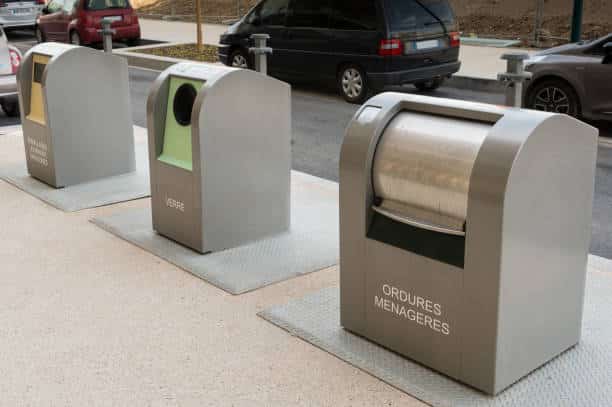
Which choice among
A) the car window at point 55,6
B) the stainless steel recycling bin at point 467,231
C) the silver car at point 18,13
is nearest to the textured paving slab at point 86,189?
the stainless steel recycling bin at point 467,231

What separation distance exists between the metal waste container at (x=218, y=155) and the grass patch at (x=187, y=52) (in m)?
11.0

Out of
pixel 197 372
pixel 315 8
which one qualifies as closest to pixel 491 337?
pixel 197 372

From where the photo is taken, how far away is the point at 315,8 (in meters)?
12.5

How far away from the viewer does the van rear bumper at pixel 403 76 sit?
11.7m

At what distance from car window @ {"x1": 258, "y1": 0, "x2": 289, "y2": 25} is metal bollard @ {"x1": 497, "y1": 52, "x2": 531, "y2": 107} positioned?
936 centimetres

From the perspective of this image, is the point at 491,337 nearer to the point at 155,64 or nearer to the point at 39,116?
the point at 39,116

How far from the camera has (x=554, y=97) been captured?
9789mm

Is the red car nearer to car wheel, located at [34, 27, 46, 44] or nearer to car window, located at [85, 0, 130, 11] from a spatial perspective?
car window, located at [85, 0, 130, 11]

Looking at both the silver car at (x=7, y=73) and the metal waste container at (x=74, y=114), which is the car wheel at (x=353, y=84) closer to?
the silver car at (x=7, y=73)

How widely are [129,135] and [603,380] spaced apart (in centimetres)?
487

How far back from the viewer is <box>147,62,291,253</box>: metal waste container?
541cm

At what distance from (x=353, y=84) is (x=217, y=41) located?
812cm

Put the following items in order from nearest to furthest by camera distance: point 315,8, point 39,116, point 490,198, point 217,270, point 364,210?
point 490,198, point 364,210, point 217,270, point 39,116, point 315,8

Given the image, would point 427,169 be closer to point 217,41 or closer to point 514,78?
point 514,78
